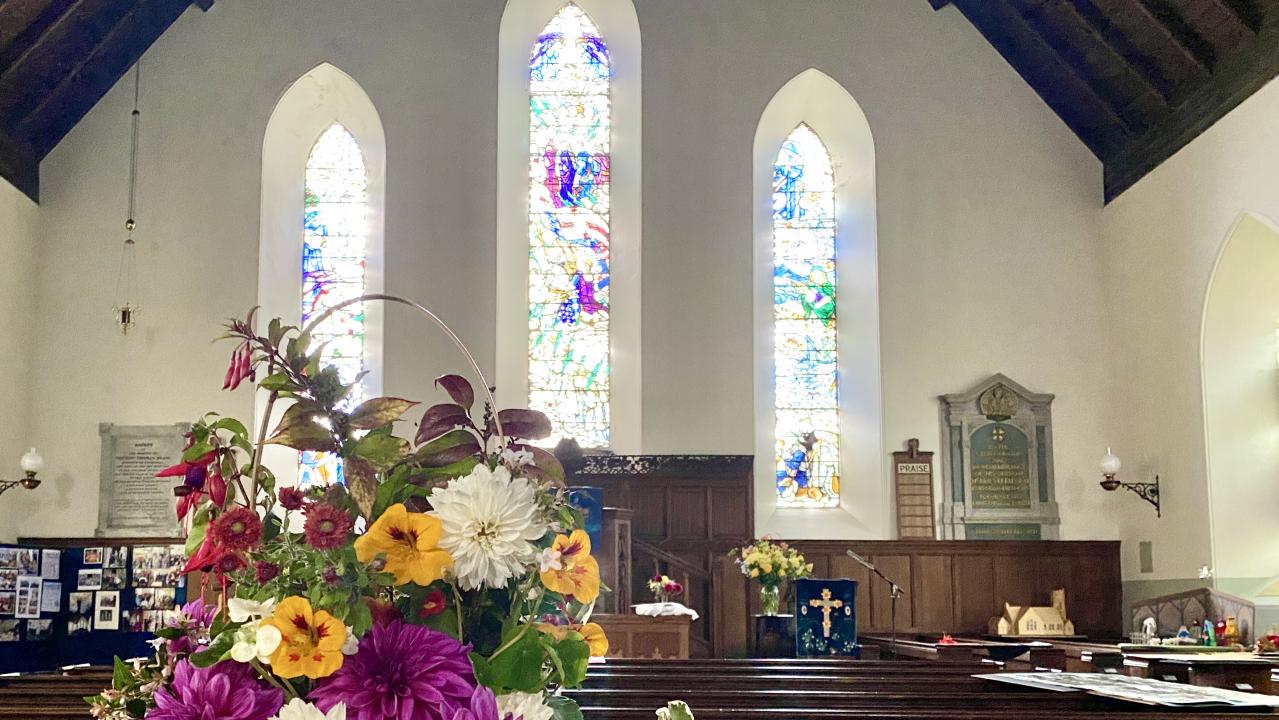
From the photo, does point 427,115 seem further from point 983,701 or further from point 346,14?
point 983,701

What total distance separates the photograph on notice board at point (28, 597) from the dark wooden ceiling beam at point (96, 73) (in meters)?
3.55

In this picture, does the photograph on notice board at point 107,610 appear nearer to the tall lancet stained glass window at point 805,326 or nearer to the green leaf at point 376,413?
the tall lancet stained glass window at point 805,326

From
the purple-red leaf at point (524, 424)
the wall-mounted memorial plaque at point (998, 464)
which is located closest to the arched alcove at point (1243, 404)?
the wall-mounted memorial plaque at point (998, 464)

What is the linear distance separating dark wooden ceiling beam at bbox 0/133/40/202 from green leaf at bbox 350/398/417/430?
10713 millimetres

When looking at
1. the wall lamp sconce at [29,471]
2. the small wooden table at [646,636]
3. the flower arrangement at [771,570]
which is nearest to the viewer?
the small wooden table at [646,636]

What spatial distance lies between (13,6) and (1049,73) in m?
8.05

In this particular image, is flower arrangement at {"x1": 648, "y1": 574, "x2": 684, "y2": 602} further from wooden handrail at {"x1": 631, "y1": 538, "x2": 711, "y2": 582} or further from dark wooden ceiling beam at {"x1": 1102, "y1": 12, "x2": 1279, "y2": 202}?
dark wooden ceiling beam at {"x1": 1102, "y1": 12, "x2": 1279, "y2": 202}

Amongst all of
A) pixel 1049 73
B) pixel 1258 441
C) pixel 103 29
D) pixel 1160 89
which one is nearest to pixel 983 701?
pixel 1258 441

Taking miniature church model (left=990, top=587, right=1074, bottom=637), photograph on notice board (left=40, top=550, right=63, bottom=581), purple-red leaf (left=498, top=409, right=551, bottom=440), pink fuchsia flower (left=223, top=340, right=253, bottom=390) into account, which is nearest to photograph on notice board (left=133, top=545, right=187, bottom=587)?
photograph on notice board (left=40, top=550, right=63, bottom=581)

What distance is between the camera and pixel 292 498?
3.75ft

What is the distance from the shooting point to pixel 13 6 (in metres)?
9.73

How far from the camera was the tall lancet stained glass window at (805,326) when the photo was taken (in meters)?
11.5

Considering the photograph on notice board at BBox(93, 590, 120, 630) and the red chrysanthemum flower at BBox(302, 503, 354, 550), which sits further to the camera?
the photograph on notice board at BBox(93, 590, 120, 630)

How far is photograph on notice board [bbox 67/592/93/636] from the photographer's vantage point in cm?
1063
